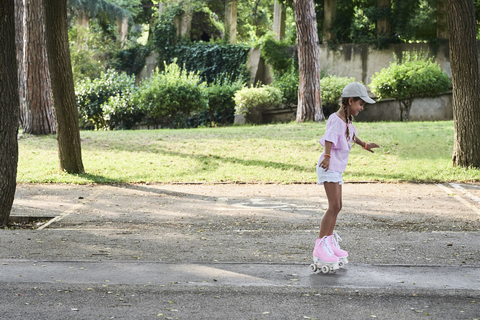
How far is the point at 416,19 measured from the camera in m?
25.8

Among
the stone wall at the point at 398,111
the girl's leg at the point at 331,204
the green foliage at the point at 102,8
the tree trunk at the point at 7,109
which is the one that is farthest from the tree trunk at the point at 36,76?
the green foliage at the point at 102,8

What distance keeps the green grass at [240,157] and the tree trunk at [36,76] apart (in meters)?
0.80

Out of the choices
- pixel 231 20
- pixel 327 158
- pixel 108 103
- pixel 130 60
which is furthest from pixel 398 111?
pixel 327 158

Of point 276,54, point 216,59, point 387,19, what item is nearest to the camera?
point 387,19

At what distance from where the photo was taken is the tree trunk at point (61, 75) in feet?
38.2

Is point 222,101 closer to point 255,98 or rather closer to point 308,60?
point 255,98

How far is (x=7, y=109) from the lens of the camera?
749 centimetres

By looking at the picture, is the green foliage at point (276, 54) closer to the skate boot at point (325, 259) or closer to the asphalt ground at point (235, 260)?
the asphalt ground at point (235, 260)

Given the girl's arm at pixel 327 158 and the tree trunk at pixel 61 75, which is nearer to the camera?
the girl's arm at pixel 327 158

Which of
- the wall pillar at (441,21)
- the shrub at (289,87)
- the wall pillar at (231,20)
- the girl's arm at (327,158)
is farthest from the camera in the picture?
the wall pillar at (231,20)

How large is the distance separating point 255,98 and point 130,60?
12.2 metres

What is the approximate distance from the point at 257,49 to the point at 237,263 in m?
23.1

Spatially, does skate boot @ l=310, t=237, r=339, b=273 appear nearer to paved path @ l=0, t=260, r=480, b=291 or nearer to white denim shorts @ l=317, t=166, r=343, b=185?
paved path @ l=0, t=260, r=480, b=291

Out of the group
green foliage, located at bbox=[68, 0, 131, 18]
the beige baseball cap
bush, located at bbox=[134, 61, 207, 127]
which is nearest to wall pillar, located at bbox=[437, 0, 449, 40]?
bush, located at bbox=[134, 61, 207, 127]
